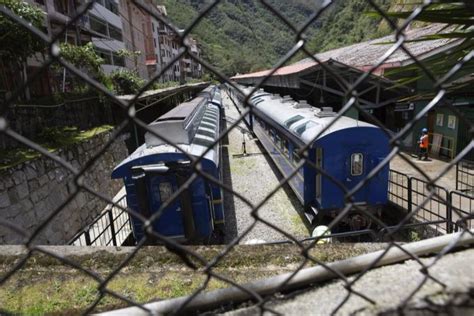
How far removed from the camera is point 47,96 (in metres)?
9.84

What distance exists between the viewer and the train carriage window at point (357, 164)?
22.3 ft

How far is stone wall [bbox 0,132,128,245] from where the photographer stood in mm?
6055

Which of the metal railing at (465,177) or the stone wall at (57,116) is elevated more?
the stone wall at (57,116)

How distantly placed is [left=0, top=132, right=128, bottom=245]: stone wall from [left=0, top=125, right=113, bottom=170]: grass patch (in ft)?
0.46

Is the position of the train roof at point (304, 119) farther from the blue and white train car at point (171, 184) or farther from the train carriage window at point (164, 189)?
the train carriage window at point (164, 189)

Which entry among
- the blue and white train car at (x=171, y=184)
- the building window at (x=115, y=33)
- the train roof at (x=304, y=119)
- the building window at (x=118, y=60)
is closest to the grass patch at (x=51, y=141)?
the blue and white train car at (x=171, y=184)

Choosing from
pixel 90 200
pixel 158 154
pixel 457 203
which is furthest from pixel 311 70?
pixel 90 200

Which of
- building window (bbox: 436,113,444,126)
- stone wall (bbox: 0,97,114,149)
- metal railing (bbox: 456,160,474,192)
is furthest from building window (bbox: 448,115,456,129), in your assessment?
stone wall (bbox: 0,97,114,149)

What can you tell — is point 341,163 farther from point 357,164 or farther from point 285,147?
point 285,147

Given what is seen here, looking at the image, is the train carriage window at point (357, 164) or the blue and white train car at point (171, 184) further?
the train carriage window at point (357, 164)

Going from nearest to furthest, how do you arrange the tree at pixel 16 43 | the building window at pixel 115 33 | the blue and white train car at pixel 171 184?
the blue and white train car at pixel 171 184 → the tree at pixel 16 43 → the building window at pixel 115 33

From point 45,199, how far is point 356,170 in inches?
261

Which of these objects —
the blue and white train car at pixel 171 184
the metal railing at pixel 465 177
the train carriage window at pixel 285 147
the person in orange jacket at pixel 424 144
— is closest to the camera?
the blue and white train car at pixel 171 184

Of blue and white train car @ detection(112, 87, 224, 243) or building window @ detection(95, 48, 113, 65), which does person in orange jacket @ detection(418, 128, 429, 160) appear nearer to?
blue and white train car @ detection(112, 87, 224, 243)
